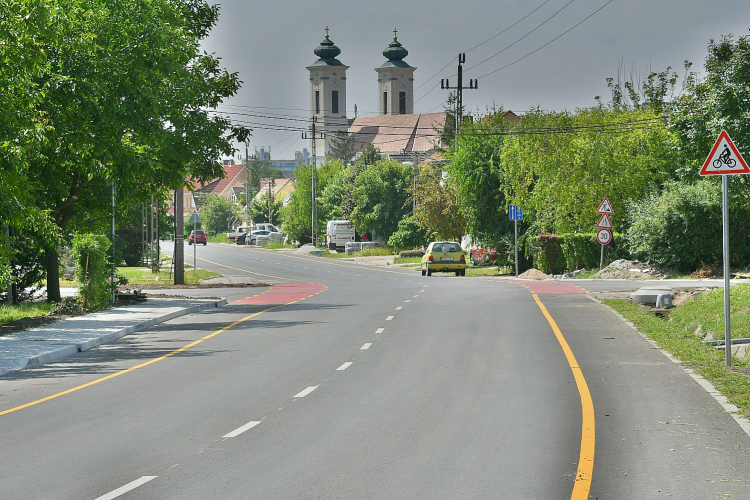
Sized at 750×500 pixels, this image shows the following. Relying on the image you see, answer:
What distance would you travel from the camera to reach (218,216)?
506ft

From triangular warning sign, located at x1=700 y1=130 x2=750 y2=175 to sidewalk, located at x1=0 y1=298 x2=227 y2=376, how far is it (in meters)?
10.4

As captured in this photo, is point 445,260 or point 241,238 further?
point 241,238

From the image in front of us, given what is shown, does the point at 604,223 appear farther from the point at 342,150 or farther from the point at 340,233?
the point at 342,150

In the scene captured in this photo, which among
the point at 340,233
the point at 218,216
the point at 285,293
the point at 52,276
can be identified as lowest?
the point at 285,293

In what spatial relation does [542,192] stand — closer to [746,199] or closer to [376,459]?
[746,199]

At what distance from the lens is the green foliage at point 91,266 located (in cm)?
2517

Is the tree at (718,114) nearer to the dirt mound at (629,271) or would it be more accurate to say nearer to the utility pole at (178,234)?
the dirt mound at (629,271)

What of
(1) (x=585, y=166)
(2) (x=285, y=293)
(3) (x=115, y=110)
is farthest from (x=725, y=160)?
(1) (x=585, y=166)

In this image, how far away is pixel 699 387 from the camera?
12422 mm

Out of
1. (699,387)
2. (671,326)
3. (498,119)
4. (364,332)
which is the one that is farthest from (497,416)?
(498,119)

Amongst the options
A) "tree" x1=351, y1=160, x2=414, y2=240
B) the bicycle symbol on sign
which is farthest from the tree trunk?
"tree" x1=351, y1=160, x2=414, y2=240

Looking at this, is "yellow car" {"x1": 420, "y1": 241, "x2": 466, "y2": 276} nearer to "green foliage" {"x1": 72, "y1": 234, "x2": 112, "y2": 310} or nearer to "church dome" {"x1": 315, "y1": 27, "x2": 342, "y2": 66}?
"green foliage" {"x1": 72, "y1": 234, "x2": 112, "y2": 310}

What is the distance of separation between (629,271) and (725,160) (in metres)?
Result: 28.2

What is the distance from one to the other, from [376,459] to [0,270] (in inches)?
507
